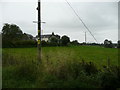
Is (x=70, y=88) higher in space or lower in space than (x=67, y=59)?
lower

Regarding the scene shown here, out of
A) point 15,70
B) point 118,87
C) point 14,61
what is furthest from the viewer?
point 14,61

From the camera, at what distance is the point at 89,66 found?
25.3ft

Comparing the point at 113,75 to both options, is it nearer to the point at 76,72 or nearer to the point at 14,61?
the point at 76,72

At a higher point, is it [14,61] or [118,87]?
[14,61]

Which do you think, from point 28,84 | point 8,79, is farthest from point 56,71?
point 8,79

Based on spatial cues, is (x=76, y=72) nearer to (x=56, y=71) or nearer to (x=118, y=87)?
(x=56, y=71)

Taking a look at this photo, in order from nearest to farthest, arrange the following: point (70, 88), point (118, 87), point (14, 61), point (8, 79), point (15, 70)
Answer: point (70, 88)
point (118, 87)
point (8, 79)
point (15, 70)
point (14, 61)

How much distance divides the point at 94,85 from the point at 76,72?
111cm

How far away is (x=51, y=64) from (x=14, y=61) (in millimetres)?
2631

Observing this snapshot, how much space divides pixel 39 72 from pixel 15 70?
112cm

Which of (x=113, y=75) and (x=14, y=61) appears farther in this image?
(x=14, y=61)

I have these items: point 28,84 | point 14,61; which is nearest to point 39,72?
point 28,84

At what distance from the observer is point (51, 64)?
793cm

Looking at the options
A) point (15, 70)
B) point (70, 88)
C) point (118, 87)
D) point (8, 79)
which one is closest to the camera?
point (70, 88)
